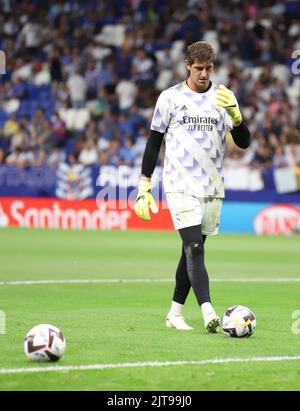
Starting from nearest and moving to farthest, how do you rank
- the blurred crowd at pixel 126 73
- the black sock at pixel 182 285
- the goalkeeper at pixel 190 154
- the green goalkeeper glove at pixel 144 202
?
the goalkeeper at pixel 190 154 < the green goalkeeper glove at pixel 144 202 < the black sock at pixel 182 285 < the blurred crowd at pixel 126 73

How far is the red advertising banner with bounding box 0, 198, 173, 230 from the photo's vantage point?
27531 millimetres

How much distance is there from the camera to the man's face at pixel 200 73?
32.1 feet

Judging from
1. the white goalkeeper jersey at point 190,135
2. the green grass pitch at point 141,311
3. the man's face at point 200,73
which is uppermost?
the man's face at point 200,73

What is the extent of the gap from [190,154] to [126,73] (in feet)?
77.3

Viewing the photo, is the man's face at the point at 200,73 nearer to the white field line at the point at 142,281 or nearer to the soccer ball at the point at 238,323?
the soccer ball at the point at 238,323

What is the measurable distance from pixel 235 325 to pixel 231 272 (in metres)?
7.33

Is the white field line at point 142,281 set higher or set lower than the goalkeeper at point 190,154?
lower

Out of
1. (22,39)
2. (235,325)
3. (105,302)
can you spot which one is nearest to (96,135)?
Answer: (22,39)

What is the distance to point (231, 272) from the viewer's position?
1677 cm

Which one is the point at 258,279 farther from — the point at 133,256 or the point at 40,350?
the point at 40,350

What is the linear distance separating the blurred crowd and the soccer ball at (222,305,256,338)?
16.5 metres

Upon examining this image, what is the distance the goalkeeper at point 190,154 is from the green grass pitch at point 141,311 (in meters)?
0.92

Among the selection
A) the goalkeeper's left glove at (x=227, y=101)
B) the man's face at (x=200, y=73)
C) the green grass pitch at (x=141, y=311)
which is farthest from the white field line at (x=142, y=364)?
the man's face at (x=200, y=73)

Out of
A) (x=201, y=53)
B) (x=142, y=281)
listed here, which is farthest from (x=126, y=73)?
(x=201, y=53)
